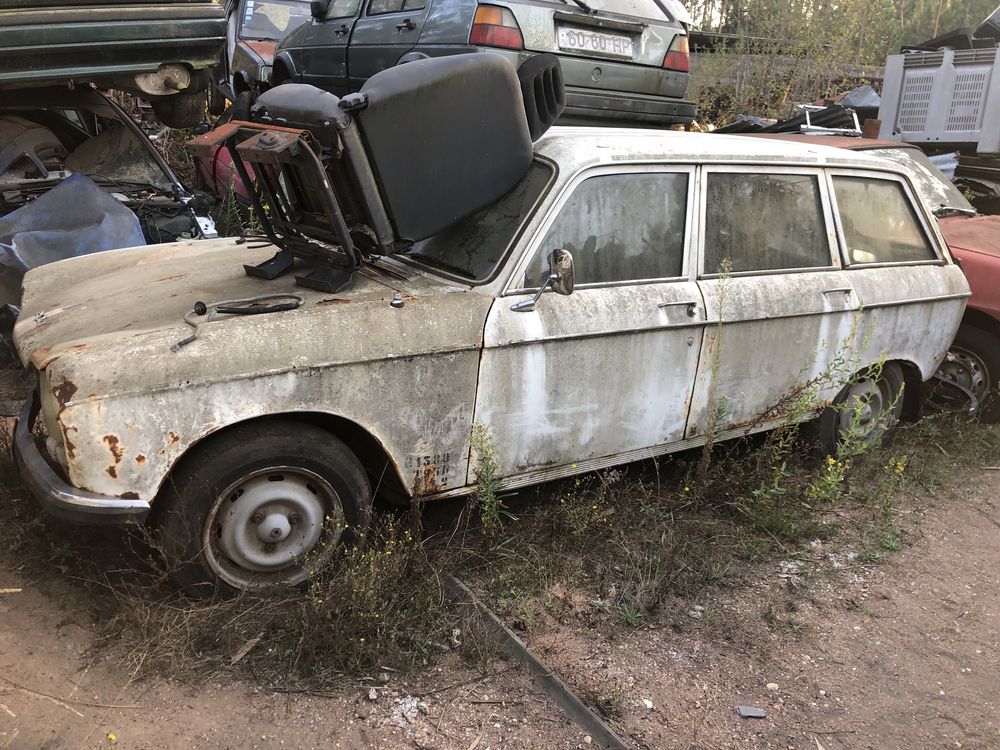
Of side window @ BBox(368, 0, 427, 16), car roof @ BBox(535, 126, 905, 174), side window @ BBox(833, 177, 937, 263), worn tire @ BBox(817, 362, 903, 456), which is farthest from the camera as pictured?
side window @ BBox(368, 0, 427, 16)

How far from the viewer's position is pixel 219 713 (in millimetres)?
2438

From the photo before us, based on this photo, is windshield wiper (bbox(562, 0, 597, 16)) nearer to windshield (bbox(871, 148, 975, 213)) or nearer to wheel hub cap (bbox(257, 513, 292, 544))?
windshield (bbox(871, 148, 975, 213))

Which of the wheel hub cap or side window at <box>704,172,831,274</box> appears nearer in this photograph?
the wheel hub cap

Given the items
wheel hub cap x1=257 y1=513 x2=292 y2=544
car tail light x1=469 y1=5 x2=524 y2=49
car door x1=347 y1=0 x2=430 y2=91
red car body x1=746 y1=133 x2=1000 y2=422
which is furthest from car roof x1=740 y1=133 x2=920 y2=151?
wheel hub cap x1=257 y1=513 x2=292 y2=544

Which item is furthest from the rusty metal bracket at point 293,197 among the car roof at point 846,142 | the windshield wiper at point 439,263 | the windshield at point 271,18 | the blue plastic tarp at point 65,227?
the windshield at point 271,18

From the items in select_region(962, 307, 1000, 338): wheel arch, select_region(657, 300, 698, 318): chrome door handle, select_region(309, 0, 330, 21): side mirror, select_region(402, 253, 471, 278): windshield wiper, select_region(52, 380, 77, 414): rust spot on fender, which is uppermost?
select_region(309, 0, 330, 21): side mirror

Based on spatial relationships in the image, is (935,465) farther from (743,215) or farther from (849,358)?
(743,215)

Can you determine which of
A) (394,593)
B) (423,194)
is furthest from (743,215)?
(394,593)

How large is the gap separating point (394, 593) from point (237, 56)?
7763 millimetres

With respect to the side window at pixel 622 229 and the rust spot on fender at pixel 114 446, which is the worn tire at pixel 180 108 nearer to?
the side window at pixel 622 229

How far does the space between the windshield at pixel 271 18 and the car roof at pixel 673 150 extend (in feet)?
21.4

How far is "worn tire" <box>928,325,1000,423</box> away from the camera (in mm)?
5008

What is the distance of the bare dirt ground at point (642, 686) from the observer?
7.90 feet

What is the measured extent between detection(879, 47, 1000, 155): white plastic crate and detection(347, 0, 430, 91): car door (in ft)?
20.3
